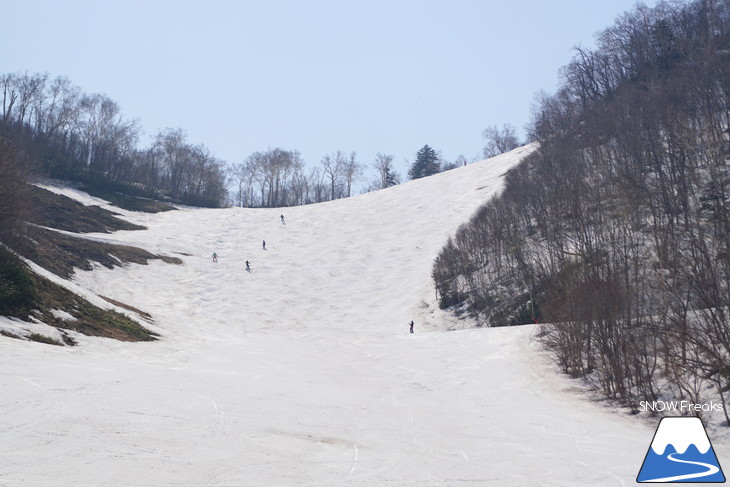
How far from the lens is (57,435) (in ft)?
26.0

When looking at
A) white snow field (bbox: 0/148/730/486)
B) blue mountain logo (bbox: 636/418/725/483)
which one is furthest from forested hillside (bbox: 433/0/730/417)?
blue mountain logo (bbox: 636/418/725/483)

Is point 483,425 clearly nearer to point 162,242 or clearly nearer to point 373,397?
point 373,397

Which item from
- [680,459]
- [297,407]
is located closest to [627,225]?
[680,459]

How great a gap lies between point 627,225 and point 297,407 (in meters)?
28.3

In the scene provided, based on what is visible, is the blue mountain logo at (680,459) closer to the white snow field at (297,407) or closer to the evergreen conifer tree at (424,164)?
the white snow field at (297,407)

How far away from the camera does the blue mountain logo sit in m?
8.75

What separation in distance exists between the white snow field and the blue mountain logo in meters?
0.38

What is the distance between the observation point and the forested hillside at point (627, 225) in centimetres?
1520

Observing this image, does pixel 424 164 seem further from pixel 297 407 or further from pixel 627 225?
pixel 297 407

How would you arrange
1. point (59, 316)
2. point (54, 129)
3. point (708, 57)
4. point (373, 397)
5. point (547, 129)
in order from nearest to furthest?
1. point (373, 397)
2. point (59, 316)
3. point (708, 57)
4. point (547, 129)
5. point (54, 129)

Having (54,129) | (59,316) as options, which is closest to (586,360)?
(59,316)

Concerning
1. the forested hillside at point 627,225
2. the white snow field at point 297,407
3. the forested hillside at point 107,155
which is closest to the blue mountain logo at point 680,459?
the white snow field at point 297,407

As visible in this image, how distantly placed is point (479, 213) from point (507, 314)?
19.9 meters

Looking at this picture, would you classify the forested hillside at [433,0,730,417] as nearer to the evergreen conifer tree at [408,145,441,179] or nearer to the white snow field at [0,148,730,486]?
the white snow field at [0,148,730,486]
